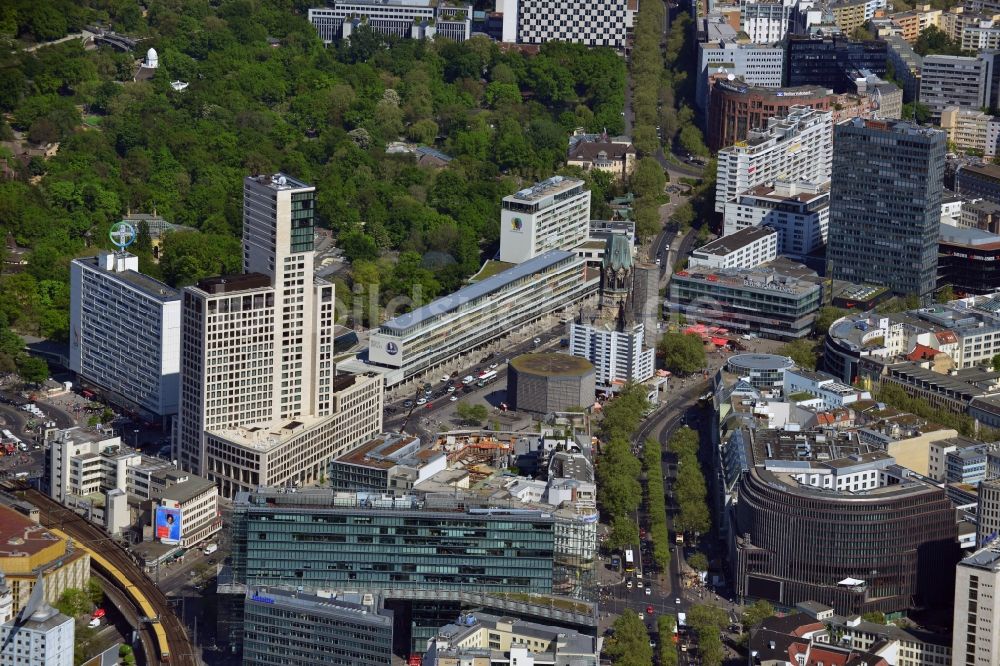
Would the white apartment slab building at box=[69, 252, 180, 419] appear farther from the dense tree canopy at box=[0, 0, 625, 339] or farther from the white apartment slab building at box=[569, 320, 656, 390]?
the white apartment slab building at box=[569, 320, 656, 390]

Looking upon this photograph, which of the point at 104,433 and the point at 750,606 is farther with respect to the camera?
the point at 104,433

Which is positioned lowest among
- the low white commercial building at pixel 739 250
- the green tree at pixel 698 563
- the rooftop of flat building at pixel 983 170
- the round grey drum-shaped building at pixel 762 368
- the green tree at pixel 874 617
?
the green tree at pixel 874 617

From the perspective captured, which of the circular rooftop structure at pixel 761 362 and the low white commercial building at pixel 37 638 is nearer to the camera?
the low white commercial building at pixel 37 638

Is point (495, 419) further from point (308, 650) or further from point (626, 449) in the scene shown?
point (308, 650)

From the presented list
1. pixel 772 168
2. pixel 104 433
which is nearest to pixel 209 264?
pixel 104 433

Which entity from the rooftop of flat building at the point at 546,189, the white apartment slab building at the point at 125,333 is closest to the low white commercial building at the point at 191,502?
the white apartment slab building at the point at 125,333

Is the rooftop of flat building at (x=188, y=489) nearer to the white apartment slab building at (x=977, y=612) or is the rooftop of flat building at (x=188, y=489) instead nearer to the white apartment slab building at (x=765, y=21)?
the white apartment slab building at (x=977, y=612)

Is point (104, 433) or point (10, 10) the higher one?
point (10, 10)
